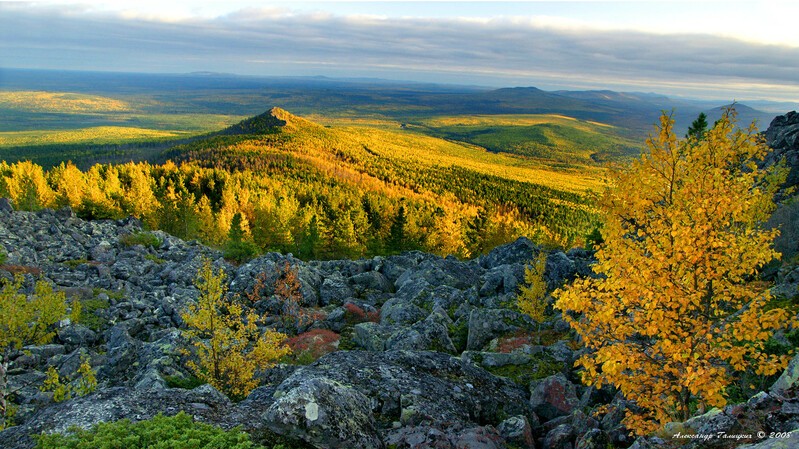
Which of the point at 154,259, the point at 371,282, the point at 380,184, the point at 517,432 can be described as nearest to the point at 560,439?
the point at 517,432

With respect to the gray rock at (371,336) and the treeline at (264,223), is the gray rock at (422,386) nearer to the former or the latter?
the gray rock at (371,336)

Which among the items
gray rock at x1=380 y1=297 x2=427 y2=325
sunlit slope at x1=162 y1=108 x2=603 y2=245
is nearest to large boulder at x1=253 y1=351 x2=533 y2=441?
gray rock at x1=380 y1=297 x2=427 y2=325

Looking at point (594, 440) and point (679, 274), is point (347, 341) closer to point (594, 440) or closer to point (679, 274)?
point (594, 440)

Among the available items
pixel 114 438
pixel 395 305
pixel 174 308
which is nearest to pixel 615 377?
pixel 114 438

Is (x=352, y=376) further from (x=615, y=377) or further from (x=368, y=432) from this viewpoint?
(x=615, y=377)

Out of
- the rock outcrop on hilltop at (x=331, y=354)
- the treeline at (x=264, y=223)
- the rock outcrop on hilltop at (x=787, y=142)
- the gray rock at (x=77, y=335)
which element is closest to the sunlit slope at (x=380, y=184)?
the treeline at (x=264, y=223)

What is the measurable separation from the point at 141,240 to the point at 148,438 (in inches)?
1863

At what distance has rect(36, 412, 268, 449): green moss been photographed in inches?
372

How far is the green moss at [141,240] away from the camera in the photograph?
4916cm

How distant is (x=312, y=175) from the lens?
15025 centimetres

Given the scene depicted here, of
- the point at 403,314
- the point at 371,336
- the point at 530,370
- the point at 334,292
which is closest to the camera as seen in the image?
the point at 530,370

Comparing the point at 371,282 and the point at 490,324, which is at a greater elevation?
the point at 490,324

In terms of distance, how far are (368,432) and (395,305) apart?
2241cm

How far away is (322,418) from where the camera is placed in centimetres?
1041
